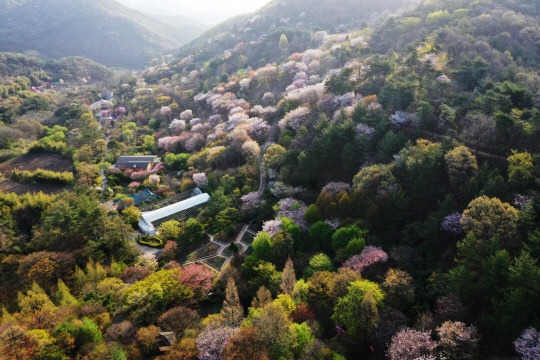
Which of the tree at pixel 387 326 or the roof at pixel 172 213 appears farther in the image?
the roof at pixel 172 213

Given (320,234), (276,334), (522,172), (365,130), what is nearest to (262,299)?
(276,334)

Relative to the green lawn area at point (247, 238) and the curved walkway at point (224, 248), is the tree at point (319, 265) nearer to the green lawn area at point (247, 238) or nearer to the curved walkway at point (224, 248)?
the curved walkway at point (224, 248)

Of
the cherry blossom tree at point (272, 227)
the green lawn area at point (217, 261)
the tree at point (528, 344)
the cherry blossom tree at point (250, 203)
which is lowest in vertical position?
the green lawn area at point (217, 261)

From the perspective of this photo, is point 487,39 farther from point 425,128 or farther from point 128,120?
point 128,120

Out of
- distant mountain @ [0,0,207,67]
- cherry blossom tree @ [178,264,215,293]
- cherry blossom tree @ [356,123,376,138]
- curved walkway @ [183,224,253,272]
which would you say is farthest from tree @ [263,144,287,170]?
distant mountain @ [0,0,207,67]

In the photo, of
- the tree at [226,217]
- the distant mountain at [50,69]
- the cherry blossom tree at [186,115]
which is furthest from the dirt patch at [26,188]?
the distant mountain at [50,69]

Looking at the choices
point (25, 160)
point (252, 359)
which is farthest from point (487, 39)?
point (25, 160)

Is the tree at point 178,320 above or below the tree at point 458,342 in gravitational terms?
below

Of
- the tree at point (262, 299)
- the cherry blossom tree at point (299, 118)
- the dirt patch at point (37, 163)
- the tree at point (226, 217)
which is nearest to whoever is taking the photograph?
the tree at point (262, 299)
